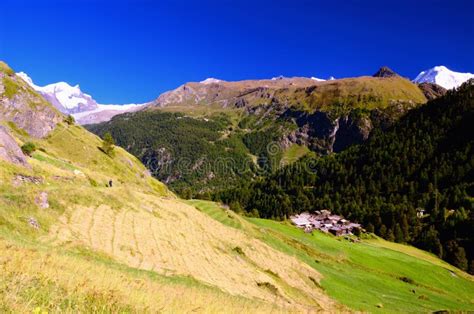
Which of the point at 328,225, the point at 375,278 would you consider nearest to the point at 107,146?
the point at 375,278

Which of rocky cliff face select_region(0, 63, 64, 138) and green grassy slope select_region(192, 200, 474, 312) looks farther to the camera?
rocky cliff face select_region(0, 63, 64, 138)

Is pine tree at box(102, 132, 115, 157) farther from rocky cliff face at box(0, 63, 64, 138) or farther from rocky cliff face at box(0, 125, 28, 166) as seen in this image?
rocky cliff face at box(0, 125, 28, 166)

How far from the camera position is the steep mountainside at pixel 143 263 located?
464 inches

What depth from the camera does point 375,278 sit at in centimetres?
6862

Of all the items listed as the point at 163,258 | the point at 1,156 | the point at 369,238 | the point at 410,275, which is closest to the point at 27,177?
the point at 1,156

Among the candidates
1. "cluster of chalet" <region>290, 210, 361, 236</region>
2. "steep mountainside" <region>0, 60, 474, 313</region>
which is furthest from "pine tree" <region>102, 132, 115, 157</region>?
"cluster of chalet" <region>290, 210, 361, 236</region>

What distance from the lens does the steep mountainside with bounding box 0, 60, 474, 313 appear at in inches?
464

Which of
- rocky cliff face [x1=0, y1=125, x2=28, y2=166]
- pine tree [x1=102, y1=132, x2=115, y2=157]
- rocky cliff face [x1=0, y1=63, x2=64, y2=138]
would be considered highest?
rocky cliff face [x1=0, y1=63, x2=64, y2=138]

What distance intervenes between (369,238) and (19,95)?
147 metres

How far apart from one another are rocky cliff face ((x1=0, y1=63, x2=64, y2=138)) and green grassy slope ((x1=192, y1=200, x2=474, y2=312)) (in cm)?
6668

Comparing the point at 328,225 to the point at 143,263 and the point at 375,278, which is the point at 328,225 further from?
the point at 143,263

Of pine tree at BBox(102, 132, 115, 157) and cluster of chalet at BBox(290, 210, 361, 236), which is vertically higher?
pine tree at BBox(102, 132, 115, 157)

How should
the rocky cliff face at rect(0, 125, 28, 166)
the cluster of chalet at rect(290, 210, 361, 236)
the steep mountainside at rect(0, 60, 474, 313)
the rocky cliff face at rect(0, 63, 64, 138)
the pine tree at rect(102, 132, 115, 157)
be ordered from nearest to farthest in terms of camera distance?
the steep mountainside at rect(0, 60, 474, 313) < the rocky cliff face at rect(0, 125, 28, 166) < the rocky cliff face at rect(0, 63, 64, 138) < the pine tree at rect(102, 132, 115, 157) < the cluster of chalet at rect(290, 210, 361, 236)

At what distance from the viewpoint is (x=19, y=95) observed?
12550 cm
